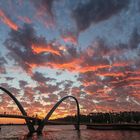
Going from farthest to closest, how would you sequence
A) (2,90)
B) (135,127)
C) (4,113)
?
(135,127) < (2,90) < (4,113)

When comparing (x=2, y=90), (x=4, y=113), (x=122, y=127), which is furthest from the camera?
(x=122, y=127)

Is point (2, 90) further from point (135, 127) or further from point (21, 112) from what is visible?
point (135, 127)

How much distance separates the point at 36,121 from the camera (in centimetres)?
13038

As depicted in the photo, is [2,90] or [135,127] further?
[135,127]

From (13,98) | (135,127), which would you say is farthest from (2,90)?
(135,127)

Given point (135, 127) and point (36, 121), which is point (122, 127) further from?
point (36, 121)

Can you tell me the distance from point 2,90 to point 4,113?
13.5 m

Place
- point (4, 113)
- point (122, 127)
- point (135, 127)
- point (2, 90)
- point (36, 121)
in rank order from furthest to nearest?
1. point (122, 127)
2. point (135, 127)
3. point (36, 121)
4. point (2, 90)
5. point (4, 113)

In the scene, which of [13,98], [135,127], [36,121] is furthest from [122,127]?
[13,98]

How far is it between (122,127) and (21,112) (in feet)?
339

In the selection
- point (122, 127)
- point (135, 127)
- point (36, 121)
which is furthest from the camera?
point (122, 127)

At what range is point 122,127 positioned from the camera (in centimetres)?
19962

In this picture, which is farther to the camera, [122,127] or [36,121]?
[122,127]

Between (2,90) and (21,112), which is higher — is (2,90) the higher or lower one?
the higher one
